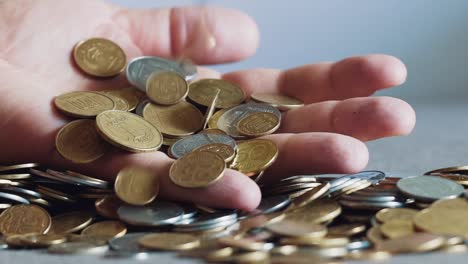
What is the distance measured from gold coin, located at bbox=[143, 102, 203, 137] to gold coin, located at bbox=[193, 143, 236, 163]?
126 millimetres

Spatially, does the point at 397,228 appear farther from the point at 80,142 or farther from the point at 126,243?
the point at 80,142

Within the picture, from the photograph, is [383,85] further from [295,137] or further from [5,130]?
[5,130]

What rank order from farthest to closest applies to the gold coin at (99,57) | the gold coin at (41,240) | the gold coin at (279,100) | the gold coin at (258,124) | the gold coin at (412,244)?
1. the gold coin at (99,57)
2. the gold coin at (279,100)
3. the gold coin at (258,124)
4. the gold coin at (41,240)
5. the gold coin at (412,244)

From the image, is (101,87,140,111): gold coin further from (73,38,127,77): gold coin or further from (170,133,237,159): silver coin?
(170,133,237,159): silver coin

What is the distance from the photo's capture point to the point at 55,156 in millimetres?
1245

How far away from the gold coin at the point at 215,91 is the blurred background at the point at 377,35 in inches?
38.9

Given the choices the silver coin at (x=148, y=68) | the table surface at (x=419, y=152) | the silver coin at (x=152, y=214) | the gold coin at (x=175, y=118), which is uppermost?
the silver coin at (x=148, y=68)

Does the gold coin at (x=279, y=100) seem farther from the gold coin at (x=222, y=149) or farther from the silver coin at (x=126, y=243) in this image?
the silver coin at (x=126, y=243)

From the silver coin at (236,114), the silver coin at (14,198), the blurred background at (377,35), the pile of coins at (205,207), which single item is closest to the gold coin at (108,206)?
the pile of coins at (205,207)

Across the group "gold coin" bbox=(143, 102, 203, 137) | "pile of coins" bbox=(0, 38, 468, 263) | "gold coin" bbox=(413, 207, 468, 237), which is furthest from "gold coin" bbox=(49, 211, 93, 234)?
"gold coin" bbox=(413, 207, 468, 237)

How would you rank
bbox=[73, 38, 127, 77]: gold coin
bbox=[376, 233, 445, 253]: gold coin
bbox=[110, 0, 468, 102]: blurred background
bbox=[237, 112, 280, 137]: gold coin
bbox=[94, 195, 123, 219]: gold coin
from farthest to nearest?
1. bbox=[110, 0, 468, 102]: blurred background
2. bbox=[73, 38, 127, 77]: gold coin
3. bbox=[237, 112, 280, 137]: gold coin
4. bbox=[94, 195, 123, 219]: gold coin
5. bbox=[376, 233, 445, 253]: gold coin

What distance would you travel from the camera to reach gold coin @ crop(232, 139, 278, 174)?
115 centimetres

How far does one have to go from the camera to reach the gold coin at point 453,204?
1021mm

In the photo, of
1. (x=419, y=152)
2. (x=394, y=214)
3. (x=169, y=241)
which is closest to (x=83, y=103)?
(x=169, y=241)
